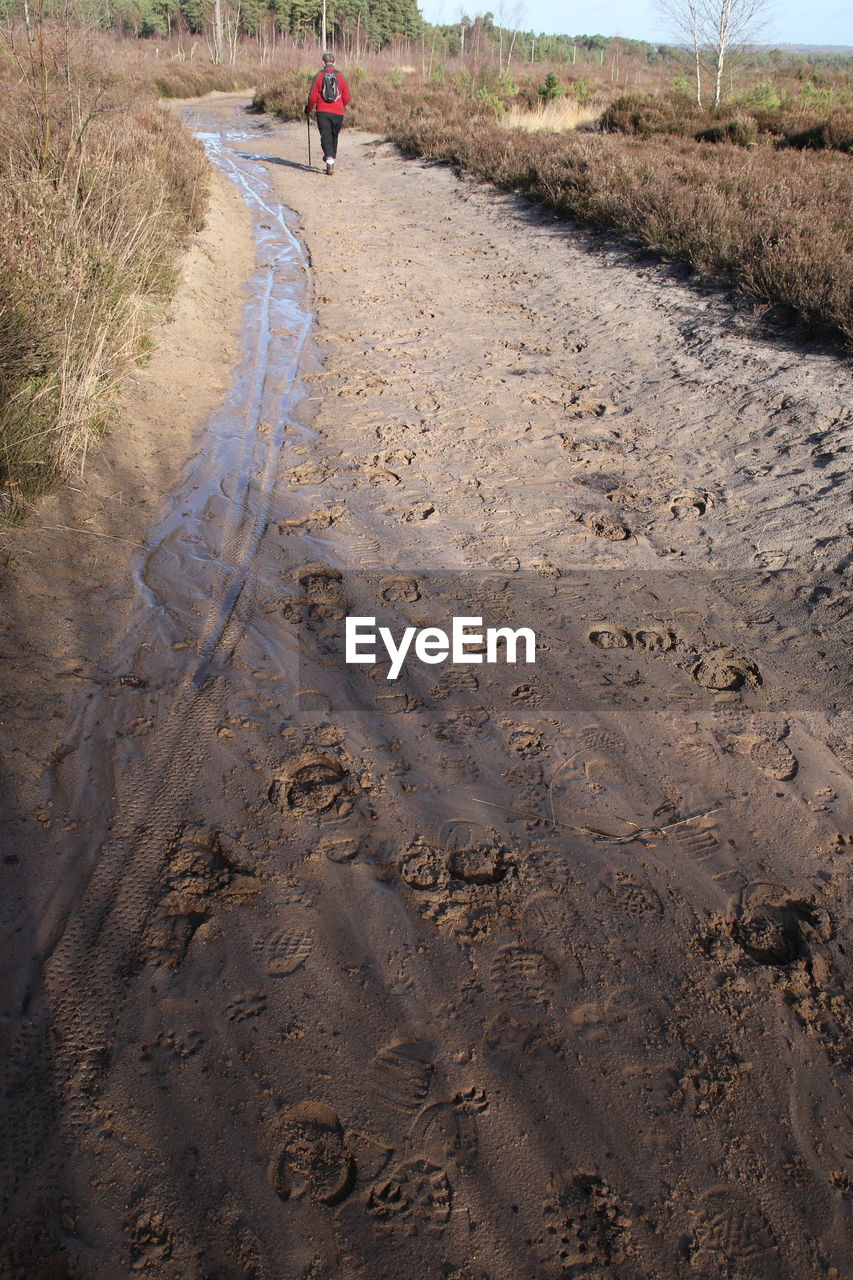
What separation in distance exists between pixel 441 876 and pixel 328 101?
54.0ft

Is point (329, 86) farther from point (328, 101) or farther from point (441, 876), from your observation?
point (441, 876)

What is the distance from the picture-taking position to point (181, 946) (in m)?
2.24

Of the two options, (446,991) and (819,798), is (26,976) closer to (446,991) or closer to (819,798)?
(446,991)

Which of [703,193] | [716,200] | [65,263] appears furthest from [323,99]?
[65,263]

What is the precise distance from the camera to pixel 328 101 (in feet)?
48.6

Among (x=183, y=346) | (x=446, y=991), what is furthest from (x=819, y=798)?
(x=183, y=346)

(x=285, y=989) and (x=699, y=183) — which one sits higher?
(x=699, y=183)

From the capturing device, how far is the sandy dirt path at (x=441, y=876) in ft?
5.73

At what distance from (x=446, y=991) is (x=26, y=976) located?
3.69 ft

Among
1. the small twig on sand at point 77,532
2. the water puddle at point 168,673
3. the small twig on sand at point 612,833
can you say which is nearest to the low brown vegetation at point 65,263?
the small twig on sand at point 77,532

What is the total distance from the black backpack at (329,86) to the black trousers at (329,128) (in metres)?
0.27

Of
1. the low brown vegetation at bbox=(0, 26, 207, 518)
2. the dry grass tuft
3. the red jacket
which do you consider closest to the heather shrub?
the dry grass tuft

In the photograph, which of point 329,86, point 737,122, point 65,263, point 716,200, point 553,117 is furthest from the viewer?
point 553,117

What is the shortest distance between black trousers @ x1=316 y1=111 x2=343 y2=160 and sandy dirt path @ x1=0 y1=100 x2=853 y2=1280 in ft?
42.1
